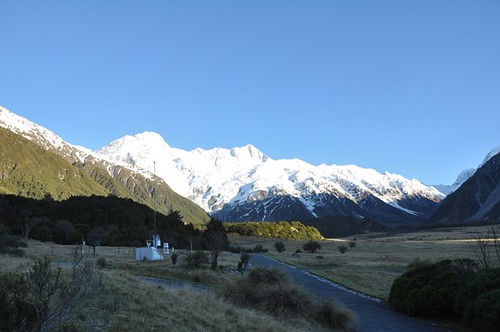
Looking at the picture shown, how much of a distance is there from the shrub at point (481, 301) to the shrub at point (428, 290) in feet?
5.21

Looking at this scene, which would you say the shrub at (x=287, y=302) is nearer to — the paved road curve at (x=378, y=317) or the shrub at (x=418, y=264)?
the paved road curve at (x=378, y=317)

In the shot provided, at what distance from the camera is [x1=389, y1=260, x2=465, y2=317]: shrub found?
2346 cm

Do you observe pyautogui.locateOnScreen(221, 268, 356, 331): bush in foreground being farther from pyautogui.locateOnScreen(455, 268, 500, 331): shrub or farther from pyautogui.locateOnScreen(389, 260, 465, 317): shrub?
pyautogui.locateOnScreen(389, 260, 465, 317): shrub

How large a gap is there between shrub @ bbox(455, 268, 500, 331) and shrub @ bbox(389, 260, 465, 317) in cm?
159

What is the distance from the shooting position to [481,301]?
1920 cm

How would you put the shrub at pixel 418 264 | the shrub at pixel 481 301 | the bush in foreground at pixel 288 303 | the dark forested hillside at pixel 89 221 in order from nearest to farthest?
the shrub at pixel 481 301 < the bush in foreground at pixel 288 303 < the shrub at pixel 418 264 < the dark forested hillside at pixel 89 221

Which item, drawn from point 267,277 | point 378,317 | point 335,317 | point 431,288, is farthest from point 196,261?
point 335,317

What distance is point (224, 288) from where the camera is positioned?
21219mm

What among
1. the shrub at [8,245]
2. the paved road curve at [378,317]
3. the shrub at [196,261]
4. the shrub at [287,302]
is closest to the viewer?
the shrub at [287,302]

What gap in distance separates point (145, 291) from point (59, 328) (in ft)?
20.6

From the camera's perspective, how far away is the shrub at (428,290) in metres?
23.5

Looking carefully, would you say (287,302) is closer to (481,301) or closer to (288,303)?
(288,303)

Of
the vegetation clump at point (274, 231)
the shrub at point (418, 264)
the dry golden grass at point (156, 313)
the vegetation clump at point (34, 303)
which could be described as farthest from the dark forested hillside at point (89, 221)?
the vegetation clump at point (34, 303)

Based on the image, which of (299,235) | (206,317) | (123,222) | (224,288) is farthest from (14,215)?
(299,235)
